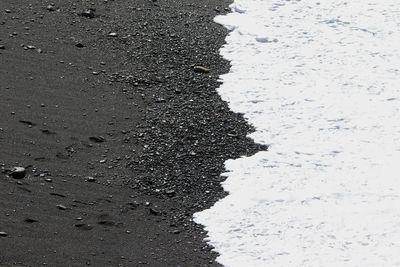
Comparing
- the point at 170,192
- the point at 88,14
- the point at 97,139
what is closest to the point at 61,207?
the point at 170,192

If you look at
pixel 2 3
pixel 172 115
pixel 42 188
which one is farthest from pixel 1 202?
pixel 2 3

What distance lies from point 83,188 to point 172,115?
1.68 m

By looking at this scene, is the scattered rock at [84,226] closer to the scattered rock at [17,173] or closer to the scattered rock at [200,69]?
the scattered rock at [17,173]

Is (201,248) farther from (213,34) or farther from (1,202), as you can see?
(213,34)

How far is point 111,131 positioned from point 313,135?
219cm

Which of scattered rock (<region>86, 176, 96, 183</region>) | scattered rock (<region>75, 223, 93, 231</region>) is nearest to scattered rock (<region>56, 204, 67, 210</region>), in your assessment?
scattered rock (<region>75, 223, 93, 231</region>)

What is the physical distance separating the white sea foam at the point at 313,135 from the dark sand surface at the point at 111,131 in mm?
268

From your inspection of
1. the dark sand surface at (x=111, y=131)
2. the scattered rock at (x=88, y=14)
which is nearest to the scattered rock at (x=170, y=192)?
the dark sand surface at (x=111, y=131)

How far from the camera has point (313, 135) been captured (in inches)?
342

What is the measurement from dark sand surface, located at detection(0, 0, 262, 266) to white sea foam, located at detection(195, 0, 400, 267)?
0.27 meters

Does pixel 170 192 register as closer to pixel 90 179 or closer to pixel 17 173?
pixel 90 179

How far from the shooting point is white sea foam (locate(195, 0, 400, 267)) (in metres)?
7.03

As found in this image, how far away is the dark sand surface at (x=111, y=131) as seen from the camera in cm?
679

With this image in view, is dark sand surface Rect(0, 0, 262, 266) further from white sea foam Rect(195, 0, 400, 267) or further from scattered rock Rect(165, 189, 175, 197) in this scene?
white sea foam Rect(195, 0, 400, 267)
